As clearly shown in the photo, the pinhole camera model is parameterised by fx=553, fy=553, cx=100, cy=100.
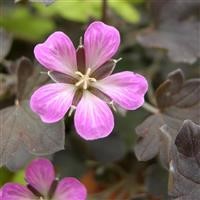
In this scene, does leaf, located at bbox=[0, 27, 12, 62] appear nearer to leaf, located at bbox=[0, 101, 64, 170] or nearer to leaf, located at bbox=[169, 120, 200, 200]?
leaf, located at bbox=[0, 101, 64, 170]

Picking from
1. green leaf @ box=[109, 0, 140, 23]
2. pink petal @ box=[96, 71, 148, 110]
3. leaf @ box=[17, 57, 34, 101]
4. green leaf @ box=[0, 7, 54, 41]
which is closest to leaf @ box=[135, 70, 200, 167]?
pink petal @ box=[96, 71, 148, 110]

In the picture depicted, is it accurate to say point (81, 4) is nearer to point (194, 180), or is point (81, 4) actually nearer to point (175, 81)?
point (175, 81)

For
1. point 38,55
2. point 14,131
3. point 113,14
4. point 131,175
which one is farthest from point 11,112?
point 113,14

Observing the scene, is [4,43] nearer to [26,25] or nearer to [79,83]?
[79,83]

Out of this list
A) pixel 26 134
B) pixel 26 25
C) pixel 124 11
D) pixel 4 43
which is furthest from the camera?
pixel 26 25

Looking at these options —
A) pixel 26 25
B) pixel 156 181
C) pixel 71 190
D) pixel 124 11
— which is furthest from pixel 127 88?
pixel 26 25

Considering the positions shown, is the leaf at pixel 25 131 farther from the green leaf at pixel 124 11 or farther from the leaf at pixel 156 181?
the green leaf at pixel 124 11
